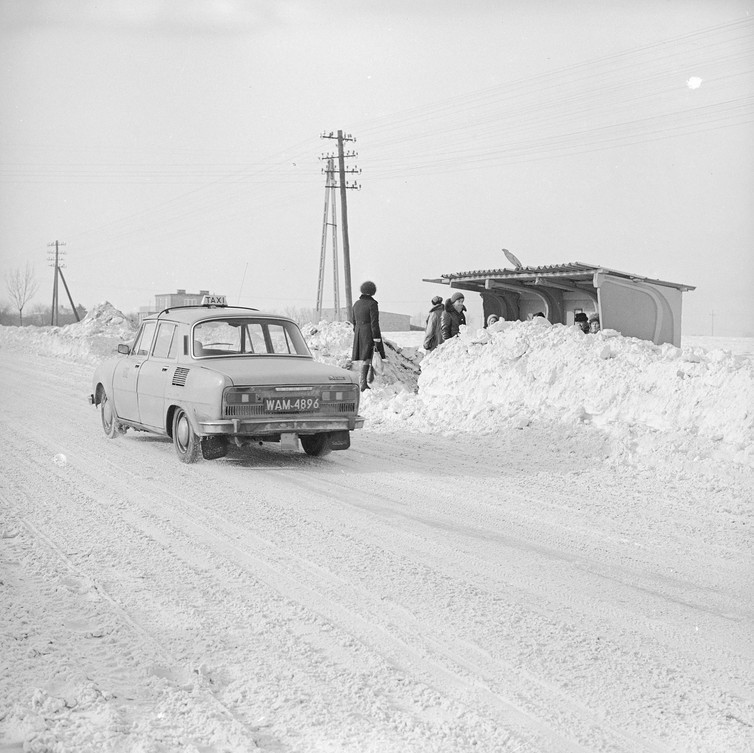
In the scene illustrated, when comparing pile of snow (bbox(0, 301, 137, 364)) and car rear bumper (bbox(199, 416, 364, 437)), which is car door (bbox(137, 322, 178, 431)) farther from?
pile of snow (bbox(0, 301, 137, 364))

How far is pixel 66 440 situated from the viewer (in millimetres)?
10664

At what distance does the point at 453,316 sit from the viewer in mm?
15562

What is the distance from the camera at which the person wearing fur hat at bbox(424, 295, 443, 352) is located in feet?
50.5

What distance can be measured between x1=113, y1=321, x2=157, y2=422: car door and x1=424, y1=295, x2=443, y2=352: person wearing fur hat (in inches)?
236

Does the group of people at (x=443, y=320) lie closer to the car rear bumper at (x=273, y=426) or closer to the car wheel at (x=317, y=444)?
the car wheel at (x=317, y=444)

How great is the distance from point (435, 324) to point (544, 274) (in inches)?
86.3

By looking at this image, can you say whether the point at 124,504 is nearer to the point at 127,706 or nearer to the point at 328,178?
the point at 127,706

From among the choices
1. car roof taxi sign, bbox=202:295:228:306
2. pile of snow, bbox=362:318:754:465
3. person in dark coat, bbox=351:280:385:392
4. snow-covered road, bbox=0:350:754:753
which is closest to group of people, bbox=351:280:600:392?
person in dark coat, bbox=351:280:385:392

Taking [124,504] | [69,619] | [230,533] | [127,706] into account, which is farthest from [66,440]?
[127,706]

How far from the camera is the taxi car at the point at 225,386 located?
348 inches

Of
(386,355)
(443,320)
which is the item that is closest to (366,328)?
(443,320)

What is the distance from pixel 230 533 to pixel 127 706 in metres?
2.76

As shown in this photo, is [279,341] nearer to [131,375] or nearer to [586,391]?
[131,375]

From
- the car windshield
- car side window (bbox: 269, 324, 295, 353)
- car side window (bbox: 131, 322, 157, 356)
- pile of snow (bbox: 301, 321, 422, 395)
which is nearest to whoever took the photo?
the car windshield
